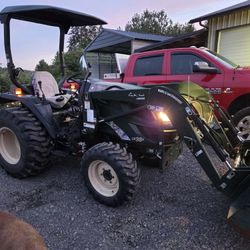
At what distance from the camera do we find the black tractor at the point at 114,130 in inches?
109

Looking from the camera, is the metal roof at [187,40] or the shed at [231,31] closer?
the shed at [231,31]

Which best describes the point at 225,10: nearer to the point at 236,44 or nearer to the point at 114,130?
the point at 236,44

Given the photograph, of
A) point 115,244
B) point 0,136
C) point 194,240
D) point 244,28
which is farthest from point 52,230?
point 244,28

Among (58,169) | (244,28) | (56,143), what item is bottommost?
(58,169)

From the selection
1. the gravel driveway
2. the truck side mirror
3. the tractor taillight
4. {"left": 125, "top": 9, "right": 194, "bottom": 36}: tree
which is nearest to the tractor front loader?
the gravel driveway

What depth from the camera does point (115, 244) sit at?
101 inches

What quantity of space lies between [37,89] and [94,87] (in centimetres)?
104

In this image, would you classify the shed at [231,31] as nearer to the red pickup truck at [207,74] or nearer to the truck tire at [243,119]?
the red pickup truck at [207,74]

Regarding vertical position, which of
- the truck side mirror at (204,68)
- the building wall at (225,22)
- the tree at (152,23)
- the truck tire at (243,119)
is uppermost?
the tree at (152,23)

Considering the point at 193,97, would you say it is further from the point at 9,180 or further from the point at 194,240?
the point at 9,180

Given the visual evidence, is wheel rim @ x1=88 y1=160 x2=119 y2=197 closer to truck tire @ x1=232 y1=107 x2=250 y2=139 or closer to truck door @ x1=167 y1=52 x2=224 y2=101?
truck tire @ x1=232 y1=107 x2=250 y2=139

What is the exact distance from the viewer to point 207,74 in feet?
19.4

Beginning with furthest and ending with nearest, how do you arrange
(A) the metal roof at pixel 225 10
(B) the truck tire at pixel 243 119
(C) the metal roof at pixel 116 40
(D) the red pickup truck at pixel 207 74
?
(C) the metal roof at pixel 116 40, (A) the metal roof at pixel 225 10, (D) the red pickup truck at pixel 207 74, (B) the truck tire at pixel 243 119

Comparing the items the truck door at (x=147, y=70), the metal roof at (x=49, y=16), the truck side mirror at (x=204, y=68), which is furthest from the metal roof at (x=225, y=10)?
the metal roof at (x=49, y=16)
